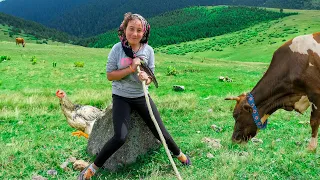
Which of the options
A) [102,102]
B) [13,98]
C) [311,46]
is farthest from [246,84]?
[311,46]

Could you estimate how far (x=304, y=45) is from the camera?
6656 millimetres

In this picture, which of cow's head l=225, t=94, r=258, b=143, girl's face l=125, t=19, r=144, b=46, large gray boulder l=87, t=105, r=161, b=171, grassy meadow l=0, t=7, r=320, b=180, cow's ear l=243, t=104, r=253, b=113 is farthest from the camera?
cow's head l=225, t=94, r=258, b=143

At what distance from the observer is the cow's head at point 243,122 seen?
7.26 metres

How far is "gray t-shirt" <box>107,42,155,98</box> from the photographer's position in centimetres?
623

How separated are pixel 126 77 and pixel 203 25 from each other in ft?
548

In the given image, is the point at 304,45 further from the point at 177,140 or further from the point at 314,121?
the point at 177,140

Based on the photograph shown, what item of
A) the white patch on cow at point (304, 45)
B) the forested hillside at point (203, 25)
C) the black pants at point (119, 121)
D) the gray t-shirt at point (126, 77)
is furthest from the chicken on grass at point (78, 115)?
the forested hillside at point (203, 25)

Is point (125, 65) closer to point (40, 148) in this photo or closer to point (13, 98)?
point (40, 148)

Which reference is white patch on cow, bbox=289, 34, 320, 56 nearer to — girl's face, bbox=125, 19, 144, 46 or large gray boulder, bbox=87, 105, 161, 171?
girl's face, bbox=125, 19, 144, 46

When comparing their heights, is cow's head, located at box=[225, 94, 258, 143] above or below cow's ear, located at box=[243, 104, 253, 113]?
below

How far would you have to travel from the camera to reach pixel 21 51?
35625 mm

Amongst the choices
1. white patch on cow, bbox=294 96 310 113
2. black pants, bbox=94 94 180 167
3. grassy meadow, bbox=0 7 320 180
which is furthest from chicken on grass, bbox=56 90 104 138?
white patch on cow, bbox=294 96 310 113

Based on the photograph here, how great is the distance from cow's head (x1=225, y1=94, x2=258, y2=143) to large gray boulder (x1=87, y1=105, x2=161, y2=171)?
1.72 metres

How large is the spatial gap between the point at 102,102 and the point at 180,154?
26.3 ft
